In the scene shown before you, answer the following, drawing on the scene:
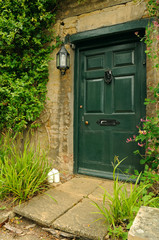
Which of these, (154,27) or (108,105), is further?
(108,105)

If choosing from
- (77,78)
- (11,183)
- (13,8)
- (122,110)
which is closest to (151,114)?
(122,110)

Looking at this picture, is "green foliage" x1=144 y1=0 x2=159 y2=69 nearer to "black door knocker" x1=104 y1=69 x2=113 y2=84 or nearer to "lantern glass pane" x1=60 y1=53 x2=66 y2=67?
"black door knocker" x1=104 y1=69 x2=113 y2=84

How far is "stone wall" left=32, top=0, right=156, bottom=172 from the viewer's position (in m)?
3.04

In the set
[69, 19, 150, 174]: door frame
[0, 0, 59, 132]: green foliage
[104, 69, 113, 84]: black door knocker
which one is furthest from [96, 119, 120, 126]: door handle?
[0, 0, 59, 132]: green foliage

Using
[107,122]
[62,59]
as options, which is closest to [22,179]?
[107,122]

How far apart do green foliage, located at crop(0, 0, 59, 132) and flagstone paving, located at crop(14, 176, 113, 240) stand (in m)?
1.48

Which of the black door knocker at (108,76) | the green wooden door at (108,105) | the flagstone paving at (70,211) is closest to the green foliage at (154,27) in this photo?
the green wooden door at (108,105)

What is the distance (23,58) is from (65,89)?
988 millimetres

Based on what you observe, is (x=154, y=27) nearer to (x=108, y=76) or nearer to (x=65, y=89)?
(x=108, y=76)

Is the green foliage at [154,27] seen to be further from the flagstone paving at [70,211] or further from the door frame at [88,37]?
the flagstone paving at [70,211]

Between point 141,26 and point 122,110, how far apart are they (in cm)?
128

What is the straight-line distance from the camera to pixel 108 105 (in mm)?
3104

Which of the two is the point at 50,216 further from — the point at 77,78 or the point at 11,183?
the point at 77,78

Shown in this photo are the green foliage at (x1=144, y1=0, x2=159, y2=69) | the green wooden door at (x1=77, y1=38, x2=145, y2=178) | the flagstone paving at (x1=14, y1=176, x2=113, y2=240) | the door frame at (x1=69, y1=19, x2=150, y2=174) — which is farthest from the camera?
the green wooden door at (x1=77, y1=38, x2=145, y2=178)
